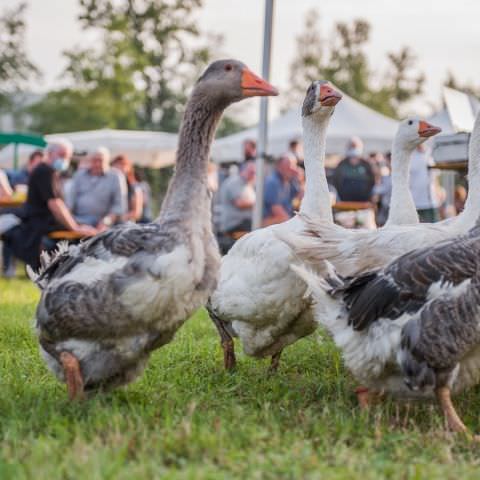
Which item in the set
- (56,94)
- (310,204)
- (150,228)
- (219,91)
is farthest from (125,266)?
(56,94)

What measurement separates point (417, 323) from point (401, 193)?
3153 millimetres

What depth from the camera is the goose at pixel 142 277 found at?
4328 mm

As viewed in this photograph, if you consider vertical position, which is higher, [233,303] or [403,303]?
[403,303]

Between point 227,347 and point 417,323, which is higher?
point 417,323

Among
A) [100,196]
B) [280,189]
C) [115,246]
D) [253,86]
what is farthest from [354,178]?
[115,246]

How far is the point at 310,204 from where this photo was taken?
6586 mm

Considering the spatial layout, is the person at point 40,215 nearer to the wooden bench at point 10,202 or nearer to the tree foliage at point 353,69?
the wooden bench at point 10,202

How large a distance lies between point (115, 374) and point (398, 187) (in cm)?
361

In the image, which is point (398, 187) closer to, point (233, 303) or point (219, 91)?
point (233, 303)

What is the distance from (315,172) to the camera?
6723 mm

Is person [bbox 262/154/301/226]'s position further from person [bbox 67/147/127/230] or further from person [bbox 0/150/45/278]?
person [bbox 0/150/45/278]

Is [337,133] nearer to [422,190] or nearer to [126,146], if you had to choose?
[126,146]

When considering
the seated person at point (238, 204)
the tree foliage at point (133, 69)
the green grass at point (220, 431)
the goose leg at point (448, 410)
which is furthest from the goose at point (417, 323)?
the tree foliage at point (133, 69)

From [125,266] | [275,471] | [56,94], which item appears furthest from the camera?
[56,94]
